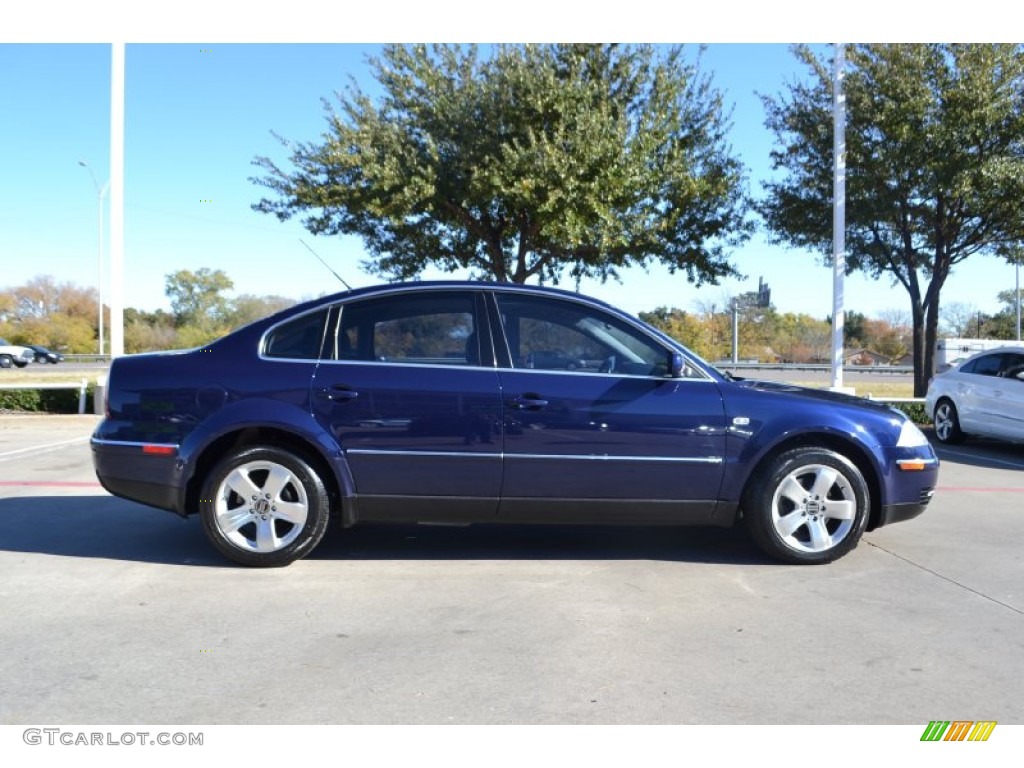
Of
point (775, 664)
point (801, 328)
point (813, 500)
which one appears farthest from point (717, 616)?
point (801, 328)

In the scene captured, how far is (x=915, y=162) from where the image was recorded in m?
13.6

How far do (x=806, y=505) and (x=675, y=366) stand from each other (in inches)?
47.2

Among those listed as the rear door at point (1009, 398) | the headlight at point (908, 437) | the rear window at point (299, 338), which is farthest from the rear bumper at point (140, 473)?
the rear door at point (1009, 398)

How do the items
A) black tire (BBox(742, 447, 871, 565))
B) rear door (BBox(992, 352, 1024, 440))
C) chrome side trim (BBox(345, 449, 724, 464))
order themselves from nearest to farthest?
chrome side trim (BBox(345, 449, 724, 464)) < black tire (BBox(742, 447, 871, 565)) < rear door (BBox(992, 352, 1024, 440))

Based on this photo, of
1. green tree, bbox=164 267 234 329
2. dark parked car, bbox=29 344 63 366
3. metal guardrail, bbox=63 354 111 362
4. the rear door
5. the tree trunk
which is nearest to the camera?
the rear door

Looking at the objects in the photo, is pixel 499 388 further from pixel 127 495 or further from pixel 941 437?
pixel 941 437

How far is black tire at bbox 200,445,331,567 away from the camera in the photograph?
5059 mm

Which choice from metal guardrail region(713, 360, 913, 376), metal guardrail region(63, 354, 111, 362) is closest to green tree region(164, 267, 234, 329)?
metal guardrail region(63, 354, 111, 362)

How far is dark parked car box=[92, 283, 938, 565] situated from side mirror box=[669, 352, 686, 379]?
2 centimetres

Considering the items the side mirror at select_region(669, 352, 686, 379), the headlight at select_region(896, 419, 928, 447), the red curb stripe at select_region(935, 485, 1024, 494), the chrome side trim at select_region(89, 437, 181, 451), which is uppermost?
the side mirror at select_region(669, 352, 686, 379)

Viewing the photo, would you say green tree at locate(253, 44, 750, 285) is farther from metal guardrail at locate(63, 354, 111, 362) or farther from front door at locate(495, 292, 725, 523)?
metal guardrail at locate(63, 354, 111, 362)

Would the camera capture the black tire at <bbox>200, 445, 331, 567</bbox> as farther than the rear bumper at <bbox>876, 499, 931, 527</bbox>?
No

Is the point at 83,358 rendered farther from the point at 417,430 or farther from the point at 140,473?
the point at 417,430

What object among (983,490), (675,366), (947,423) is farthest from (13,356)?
(675,366)
